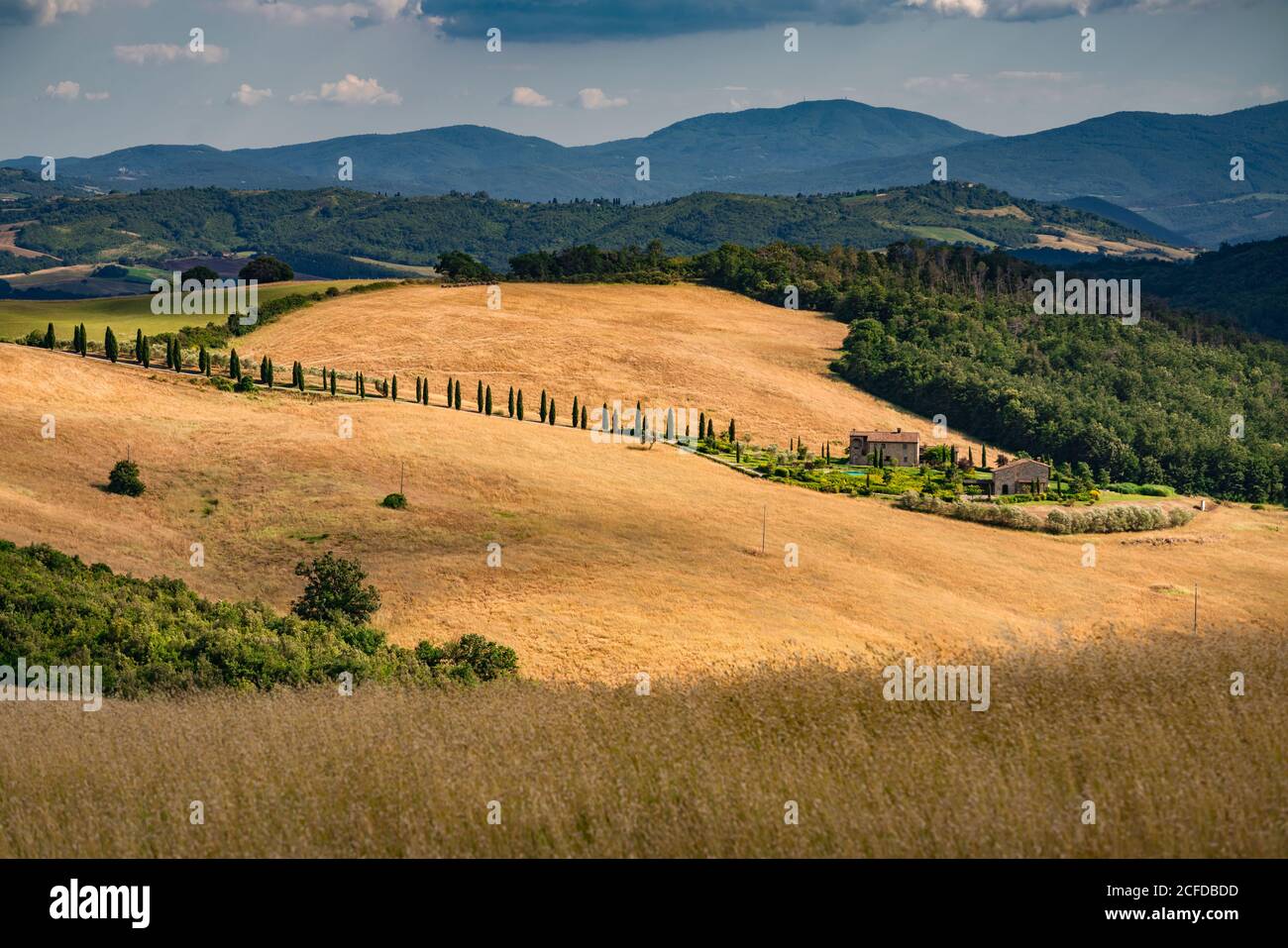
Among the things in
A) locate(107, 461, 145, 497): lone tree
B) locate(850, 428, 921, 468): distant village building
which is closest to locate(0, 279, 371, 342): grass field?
locate(107, 461, 145, 497): lone tree

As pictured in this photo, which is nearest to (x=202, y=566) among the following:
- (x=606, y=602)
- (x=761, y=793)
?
(x=606, y=602)

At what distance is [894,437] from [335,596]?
6345 cm

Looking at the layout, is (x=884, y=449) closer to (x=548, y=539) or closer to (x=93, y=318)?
(x=548, y=539)

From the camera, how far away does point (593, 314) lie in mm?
144125

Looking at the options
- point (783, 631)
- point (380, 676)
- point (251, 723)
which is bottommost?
point (783, 631)

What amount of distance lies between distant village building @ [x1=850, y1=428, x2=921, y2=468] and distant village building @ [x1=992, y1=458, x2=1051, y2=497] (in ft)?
28.1

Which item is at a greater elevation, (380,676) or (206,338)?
(206,338)

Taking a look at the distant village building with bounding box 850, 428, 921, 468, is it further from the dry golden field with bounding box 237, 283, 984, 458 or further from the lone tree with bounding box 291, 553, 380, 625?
the lone tree with bounding box 291, 553, 380, 625

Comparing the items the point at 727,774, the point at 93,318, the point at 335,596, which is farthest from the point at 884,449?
the point at 727,774

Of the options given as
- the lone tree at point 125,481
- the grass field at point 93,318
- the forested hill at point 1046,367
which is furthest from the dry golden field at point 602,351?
the lone tree at point 125,481

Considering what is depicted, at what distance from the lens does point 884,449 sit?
101 meters

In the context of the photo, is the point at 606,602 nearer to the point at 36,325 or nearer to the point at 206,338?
the point at 206,338

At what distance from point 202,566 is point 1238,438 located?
3850 inches
